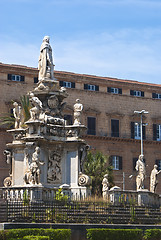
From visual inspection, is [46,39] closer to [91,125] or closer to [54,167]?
[54,167]

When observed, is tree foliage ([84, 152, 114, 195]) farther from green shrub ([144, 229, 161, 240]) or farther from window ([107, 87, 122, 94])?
green shrub ([144, 229, 161, 240])

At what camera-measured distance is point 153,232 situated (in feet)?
89.9

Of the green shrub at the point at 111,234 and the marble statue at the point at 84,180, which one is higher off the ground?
the marble statue at the point at 84,180

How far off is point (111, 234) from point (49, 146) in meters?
7.82

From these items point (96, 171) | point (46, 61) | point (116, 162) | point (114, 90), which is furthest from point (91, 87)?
point (46, 61)

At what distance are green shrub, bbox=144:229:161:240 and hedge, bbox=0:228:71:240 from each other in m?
3.96

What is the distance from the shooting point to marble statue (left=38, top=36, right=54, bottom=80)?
34.0 meters

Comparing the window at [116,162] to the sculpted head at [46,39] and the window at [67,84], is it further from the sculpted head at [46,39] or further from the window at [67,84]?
the sculpted head at [46,39]

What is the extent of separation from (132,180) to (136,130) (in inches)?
232

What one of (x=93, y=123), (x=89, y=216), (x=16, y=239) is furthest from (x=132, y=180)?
(x=16, y=239)

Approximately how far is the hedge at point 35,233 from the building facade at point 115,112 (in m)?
42.6

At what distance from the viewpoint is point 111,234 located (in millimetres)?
25812

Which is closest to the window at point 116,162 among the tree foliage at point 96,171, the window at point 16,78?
the window at point 16,78

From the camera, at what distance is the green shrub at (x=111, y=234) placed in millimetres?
25562
